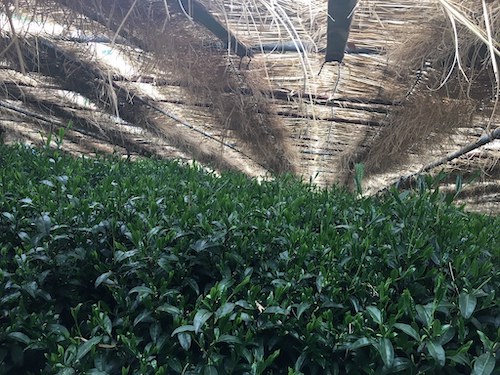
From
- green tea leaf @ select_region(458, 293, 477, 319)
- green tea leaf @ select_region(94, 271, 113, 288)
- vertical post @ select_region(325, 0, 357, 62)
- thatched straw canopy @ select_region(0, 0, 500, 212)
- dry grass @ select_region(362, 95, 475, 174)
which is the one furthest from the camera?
dry grass @ select_region(362, 95, 475, 174)

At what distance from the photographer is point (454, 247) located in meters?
1.40

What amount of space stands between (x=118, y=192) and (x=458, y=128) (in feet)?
10.2

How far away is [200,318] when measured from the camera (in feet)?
3.45

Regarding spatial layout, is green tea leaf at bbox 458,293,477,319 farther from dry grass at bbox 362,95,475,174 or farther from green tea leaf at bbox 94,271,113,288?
dry grass at bbox 362,95,475,174

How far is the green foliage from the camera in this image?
106cm

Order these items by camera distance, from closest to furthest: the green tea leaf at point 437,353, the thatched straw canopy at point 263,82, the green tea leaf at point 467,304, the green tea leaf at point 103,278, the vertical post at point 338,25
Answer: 1. the green tea leaf at point 437,353
2. the green tea leaf at point 467,304
3. the green tea leaf at point 103,278
4. the vertical post at point 338,25
5. the thatched straw canopy at point 263,82

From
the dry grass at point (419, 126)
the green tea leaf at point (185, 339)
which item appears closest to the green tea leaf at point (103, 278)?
the green tea leaf at point (185, 339)

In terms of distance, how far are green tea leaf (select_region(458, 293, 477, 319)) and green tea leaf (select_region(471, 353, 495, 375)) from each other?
0.31 feet

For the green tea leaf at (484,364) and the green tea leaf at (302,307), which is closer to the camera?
the green tea leaf at (484,364)

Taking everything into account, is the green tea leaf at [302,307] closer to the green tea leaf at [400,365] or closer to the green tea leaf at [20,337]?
the green tea leaf at [400,365]

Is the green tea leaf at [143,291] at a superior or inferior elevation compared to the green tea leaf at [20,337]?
superior

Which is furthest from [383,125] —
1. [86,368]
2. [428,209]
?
[86,368]

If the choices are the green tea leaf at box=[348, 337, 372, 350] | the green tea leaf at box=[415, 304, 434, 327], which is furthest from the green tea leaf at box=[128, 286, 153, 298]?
the green tea leaf at box=[415, 304, 434, 327]

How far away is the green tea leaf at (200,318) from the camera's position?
1.04 metres
